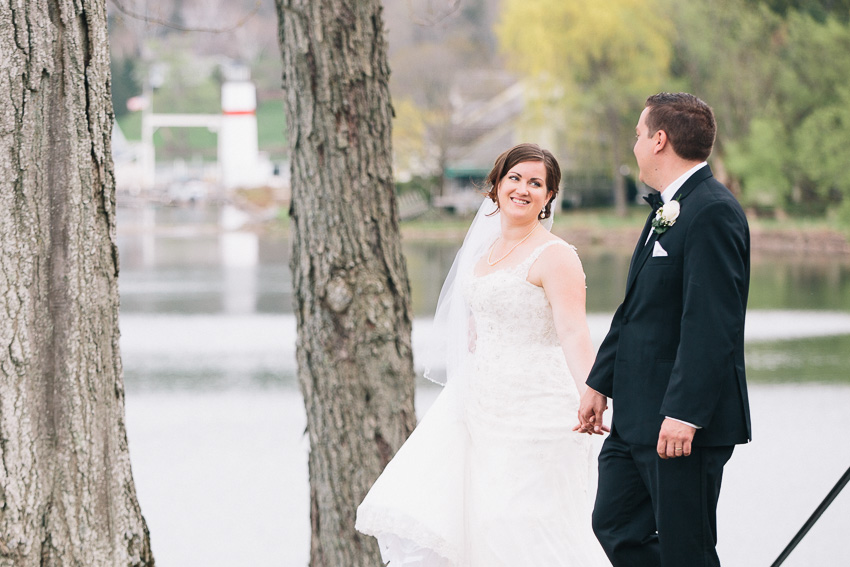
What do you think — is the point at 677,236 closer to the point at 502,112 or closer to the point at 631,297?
the point at 631,297

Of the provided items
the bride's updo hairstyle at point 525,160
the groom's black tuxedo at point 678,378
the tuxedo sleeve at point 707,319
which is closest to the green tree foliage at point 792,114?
the bride's updo hairstyle at point 525,160

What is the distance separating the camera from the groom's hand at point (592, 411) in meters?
2.88

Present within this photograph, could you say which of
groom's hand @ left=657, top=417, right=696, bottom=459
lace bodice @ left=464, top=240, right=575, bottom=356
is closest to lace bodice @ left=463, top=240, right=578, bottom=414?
lace bodice @ left=464, top=240, right=575, bottom=356

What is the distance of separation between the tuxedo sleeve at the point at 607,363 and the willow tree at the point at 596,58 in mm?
31468

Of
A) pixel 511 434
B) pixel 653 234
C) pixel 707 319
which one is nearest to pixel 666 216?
pixel 653 234

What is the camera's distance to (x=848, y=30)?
98.9 feet

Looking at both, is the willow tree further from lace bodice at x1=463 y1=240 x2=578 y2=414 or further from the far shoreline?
lace bodice at x1=463 y1=240 x2=578 y2=414

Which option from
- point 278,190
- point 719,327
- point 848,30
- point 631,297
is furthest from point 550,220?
point 278,190

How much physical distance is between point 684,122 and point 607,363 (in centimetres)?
66

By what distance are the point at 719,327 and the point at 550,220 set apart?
123cm

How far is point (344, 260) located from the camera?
4047mm

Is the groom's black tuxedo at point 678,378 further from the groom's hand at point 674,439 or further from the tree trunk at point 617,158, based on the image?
the tree trunk at point 617,158

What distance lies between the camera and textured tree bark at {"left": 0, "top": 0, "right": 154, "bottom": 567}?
2.39 metres

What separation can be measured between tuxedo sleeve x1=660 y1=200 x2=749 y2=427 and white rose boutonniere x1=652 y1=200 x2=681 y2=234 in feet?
0.30
